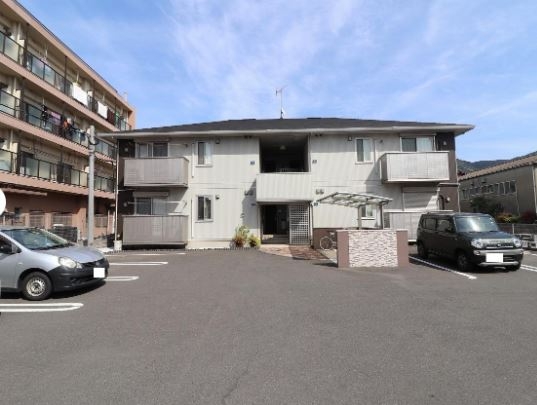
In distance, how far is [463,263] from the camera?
930 centimetres

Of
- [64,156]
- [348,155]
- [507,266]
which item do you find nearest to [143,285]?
[507,266]

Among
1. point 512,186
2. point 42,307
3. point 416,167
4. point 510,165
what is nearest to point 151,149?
point 42,307

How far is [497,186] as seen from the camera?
85.5 feet

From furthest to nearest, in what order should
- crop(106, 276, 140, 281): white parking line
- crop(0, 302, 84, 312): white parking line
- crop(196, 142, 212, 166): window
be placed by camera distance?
crop(196, 142, 212, 166): window → crop(106, 276, 140, 281): white parking line → crop(0, 302, 84, 312): white parking line

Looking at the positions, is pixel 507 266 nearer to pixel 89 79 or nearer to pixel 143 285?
pixel 143 285

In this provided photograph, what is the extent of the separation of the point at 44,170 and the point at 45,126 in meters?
2.99

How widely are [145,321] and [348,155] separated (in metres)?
13.6

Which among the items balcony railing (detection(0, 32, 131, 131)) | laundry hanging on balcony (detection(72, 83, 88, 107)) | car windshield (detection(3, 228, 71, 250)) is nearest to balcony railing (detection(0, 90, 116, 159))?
balcony railing (detection(0, 32, 131, 131))

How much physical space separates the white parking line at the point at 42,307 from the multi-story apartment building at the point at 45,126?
12557mm

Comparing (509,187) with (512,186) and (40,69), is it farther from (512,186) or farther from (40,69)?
(40,69)

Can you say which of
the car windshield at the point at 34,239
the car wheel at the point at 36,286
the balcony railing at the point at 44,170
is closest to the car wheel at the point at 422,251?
the car windshield at the point at 34,239

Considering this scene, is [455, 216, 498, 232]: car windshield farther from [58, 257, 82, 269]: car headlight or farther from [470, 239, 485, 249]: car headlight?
[58, 257, 82, 269]: car headlight

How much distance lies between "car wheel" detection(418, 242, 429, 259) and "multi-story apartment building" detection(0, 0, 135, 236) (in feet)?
60.8

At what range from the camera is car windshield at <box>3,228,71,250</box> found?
22.4 feet
